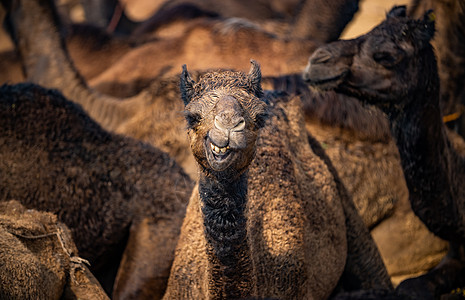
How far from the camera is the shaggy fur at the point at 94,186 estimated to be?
3152mm

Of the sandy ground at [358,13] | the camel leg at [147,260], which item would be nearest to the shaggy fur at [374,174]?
the sandy ground at [358,13]

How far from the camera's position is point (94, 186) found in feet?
10.9

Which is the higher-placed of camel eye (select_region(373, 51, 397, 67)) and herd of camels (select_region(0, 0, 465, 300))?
camel eye (select_region(373, 51, 397, 67))

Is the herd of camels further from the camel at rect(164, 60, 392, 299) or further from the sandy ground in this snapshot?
the sandy ground

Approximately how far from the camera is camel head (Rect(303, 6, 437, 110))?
9.92 feet

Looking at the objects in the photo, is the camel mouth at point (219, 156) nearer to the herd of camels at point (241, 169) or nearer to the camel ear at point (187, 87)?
the herd of camels at point (241, 169)

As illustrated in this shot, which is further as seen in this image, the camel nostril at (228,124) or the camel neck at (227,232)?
the camel neck at (227,232)

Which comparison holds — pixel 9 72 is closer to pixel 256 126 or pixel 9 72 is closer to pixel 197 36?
pixel 197 36

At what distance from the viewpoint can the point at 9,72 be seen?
629cm

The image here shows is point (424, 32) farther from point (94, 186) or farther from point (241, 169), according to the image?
point (94, 186)

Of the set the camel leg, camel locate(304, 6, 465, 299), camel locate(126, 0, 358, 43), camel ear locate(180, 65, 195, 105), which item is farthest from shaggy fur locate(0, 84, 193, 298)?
camel locate(126, 0, 358, 43)

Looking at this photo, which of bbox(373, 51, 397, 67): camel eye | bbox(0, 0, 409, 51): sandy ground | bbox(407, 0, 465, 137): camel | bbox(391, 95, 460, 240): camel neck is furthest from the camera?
bbox(407, 0, 465, 137): camel

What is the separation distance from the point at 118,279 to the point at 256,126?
1.75m

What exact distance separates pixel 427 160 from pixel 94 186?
2025 mm
